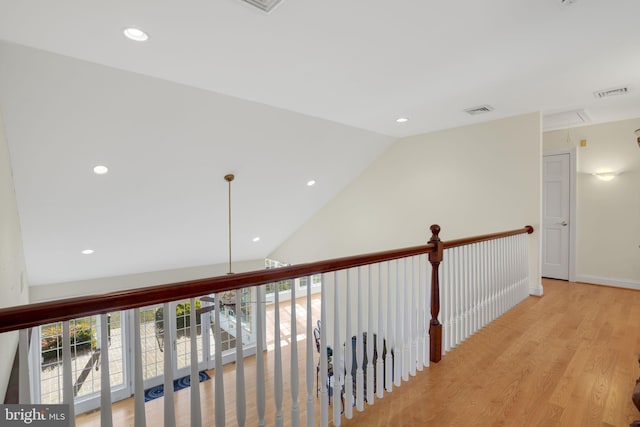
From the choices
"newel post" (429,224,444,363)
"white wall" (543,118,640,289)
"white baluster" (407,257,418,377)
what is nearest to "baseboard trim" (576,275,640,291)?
"white wall" (543,118,640,289)

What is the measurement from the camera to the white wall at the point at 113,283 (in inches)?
215

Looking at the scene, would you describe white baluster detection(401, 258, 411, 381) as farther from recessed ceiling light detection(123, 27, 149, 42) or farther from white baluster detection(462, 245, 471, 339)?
recessed ceiling light detection(123, 27, 149, 42)

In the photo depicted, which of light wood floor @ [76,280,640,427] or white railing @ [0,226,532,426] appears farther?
light wood floor @ [76,280,640,427]

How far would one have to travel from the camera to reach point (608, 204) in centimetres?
478

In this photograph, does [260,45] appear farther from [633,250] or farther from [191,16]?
[633,250]

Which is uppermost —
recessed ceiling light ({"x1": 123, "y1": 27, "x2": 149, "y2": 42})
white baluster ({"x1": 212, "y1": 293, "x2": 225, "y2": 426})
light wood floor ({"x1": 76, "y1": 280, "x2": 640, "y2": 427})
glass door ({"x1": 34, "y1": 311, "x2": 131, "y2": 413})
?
recessed ceiling light ({"x1": 123, "y1": 27, "x2": 149, "y2": 42})

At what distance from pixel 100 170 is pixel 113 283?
324 cm

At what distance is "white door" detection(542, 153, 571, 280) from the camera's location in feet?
16.6

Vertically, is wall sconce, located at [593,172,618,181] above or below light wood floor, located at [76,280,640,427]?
above

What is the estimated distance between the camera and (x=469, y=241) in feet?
9.18

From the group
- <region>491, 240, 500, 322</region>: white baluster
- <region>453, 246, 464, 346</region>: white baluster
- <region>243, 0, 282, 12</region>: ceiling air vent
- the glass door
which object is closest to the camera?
<region>243, 0, 282, 12</region>: ceiling air vent

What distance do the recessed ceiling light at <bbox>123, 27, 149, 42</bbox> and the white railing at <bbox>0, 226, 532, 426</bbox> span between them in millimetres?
1759

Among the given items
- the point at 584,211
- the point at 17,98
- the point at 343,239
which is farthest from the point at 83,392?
the point at 584,211

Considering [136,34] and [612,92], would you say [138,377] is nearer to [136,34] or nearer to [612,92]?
[136,34]
